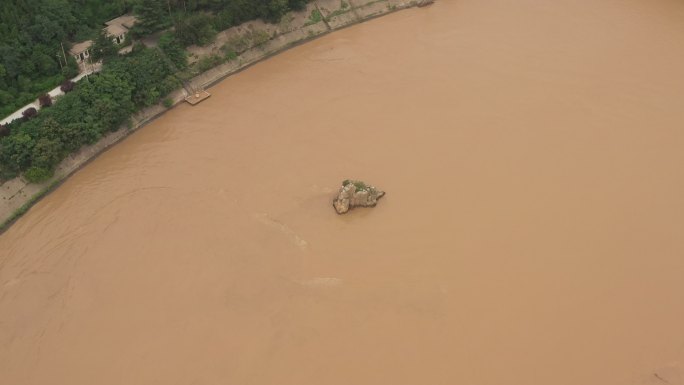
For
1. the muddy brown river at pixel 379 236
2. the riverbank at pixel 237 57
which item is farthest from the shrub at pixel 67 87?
the muddy brown river at pixel 379 236

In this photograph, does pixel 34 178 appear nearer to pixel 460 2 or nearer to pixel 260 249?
pixel 260 249

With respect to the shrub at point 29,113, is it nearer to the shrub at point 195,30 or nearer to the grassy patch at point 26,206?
the grassy patch at point 26,206

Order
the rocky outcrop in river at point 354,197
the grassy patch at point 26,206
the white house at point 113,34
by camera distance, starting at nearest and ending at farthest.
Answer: the grassy patch at point 26,206 < the rocky outcrop in river at point 354,197 < the white house at point 113,34

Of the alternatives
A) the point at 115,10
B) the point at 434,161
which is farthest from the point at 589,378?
the point at 115,10

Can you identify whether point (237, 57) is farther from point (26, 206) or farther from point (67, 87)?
point (26, 206)

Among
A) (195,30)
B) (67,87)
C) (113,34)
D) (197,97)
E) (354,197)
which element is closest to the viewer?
(354,197)

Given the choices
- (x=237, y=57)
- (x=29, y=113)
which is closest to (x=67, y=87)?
(x=29, y=113)
